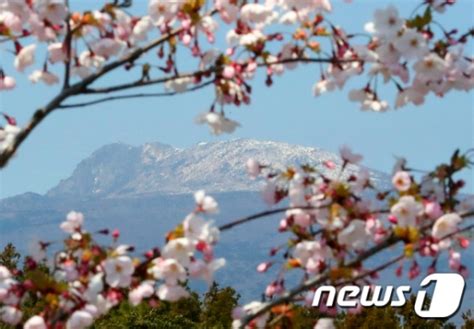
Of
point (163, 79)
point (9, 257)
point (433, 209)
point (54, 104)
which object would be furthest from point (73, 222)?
point (9, 257)

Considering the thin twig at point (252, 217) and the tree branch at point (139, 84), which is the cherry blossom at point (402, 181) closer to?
the thin twig at point (252, 217)

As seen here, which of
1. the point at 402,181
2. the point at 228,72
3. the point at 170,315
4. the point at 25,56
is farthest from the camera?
the point at 170,315

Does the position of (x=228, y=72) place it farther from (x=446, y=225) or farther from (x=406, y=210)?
(x=446, y=225)

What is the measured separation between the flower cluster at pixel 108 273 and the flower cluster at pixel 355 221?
447 mm

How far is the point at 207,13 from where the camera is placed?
532cm

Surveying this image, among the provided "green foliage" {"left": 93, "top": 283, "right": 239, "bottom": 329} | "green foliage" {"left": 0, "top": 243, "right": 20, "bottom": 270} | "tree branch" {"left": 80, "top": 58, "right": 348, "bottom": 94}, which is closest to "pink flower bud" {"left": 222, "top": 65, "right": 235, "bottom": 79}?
"tree branch" {"left": 80, "top": 58, "right": 348, "bottom": 94}

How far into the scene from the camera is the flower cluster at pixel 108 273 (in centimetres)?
465

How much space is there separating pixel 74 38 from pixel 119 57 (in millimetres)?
262

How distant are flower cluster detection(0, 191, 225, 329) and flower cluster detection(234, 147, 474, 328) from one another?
45cm

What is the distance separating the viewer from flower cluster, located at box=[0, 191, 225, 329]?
183 inches

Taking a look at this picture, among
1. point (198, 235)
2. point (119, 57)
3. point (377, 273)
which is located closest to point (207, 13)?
point (119, 57)

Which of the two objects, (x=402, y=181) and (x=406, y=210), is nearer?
(x=406, y=210)

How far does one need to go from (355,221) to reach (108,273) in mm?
1249

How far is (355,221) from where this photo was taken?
484cm
